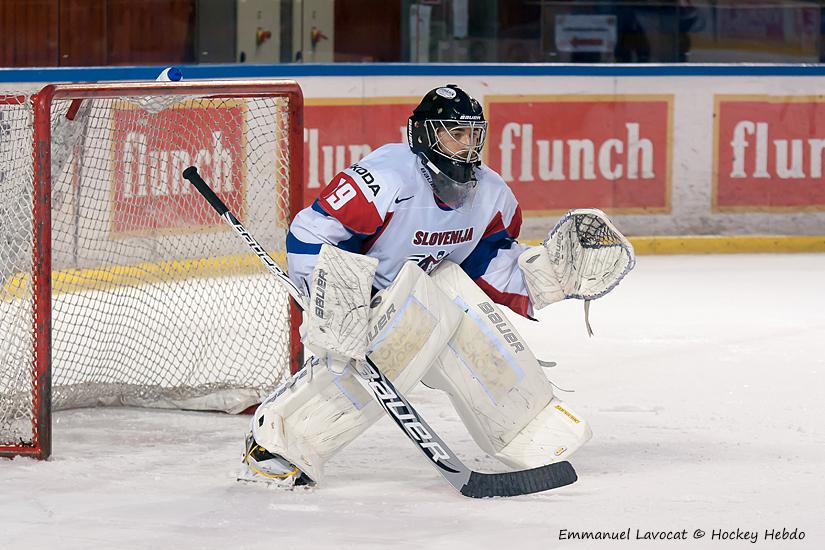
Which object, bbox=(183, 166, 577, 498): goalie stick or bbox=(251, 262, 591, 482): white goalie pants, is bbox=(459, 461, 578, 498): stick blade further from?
bbox=(251, 262, 591, 482): white goalie pants

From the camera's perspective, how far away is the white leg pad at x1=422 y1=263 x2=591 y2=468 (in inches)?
147

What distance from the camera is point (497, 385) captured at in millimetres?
3744

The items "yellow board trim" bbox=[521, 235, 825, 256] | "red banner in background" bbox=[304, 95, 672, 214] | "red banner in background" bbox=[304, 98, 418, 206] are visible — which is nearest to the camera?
"red banner in background" bbox=[304, 98, 418, 206]

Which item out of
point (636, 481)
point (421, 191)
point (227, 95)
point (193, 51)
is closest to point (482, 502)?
point (636, 481)

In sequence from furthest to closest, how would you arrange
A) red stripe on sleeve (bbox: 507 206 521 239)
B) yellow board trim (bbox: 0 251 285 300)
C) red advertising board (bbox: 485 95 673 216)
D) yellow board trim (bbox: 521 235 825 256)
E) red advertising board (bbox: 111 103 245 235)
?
yellow board trim (bbox: 521 235 825 256), red advertising board (bbox: 485 95 673 216), red advertising board (bbox: 111 103 245 235), yellow board trim (bbox: 0 251 285 300), red stripe on sleeve (bbox: 507 206 521 239)

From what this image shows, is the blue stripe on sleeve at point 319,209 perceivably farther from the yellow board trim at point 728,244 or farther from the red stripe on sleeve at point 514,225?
the yellow board trim at point 728,244

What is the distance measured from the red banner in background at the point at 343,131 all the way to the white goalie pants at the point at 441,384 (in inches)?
130

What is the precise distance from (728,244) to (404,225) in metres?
4.41

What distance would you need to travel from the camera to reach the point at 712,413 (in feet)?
14.9

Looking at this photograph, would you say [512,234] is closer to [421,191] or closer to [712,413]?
[421,191]

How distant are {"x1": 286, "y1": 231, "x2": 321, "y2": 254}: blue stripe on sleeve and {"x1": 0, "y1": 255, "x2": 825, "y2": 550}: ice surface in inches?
20.2

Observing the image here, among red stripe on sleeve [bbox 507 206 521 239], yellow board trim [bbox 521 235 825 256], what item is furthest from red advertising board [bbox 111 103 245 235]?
yellow board trim [bbox 521 235 825 256]

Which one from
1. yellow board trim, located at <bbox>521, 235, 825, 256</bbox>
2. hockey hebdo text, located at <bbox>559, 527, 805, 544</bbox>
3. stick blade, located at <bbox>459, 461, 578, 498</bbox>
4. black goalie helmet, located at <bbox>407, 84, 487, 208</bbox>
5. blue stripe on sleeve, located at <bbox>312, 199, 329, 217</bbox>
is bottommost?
hockey hebdo text, located at <bbox>559, 527, 805, 544</bbox>

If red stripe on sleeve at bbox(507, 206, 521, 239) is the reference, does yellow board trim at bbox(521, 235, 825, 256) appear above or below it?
below
